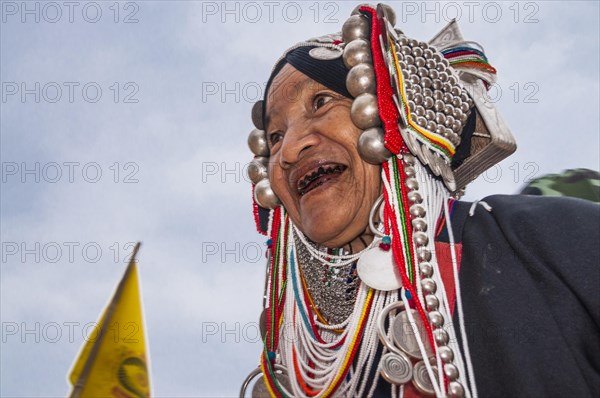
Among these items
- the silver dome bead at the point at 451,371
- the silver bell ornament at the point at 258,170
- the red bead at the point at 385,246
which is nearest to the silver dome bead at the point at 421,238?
the red bead at the point at 385,246

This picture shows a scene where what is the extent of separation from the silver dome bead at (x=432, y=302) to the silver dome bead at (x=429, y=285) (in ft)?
0.08

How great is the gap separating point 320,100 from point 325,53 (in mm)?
222

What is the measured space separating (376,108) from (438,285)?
835 mm

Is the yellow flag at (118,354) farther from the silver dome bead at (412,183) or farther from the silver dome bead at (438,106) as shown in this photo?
the silver dome bead at (438,106)

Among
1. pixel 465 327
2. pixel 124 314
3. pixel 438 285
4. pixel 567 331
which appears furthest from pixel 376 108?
pixel 124 314

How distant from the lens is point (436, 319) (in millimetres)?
2471

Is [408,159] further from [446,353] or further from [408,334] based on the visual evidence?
[446,353]

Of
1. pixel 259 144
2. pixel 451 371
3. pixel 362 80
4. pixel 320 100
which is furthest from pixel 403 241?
pixel 259 144

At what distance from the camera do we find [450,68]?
314 cm

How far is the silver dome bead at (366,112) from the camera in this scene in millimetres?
2986

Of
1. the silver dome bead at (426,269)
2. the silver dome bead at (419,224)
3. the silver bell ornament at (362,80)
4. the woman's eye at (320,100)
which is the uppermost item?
the silver bell ornament at (362,80)

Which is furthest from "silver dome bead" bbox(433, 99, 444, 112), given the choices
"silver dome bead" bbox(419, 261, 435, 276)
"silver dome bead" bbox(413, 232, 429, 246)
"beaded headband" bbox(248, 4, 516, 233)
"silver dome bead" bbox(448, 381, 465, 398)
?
"silver dome bead" bbox(448, 381, 465, 398)

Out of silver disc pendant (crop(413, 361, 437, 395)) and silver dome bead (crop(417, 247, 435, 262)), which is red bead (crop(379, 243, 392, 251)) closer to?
silver dome bead (crop(417, 247, 435, 262))

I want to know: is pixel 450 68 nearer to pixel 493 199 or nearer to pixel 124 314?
pixel 493 199
